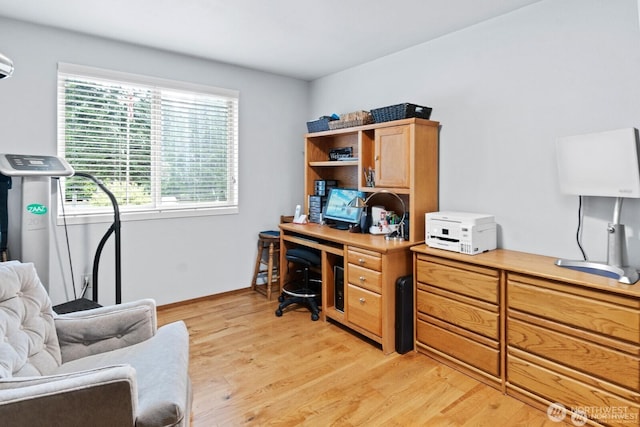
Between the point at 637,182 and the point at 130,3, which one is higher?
the point at 130,3

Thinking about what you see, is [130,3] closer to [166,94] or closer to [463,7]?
[166,94]

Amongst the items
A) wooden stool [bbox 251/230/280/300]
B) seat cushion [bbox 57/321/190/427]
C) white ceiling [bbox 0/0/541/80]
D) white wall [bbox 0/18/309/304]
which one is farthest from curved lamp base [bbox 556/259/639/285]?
white wall [bbox 0/18/309/304]

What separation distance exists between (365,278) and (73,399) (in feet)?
6.81

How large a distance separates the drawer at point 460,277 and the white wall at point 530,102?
536 millimetres

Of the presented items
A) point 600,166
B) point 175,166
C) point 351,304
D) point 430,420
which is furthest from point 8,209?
point 600,166

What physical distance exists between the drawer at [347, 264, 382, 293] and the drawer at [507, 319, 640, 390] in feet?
3.03

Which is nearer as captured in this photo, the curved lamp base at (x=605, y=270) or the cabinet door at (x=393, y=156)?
the curved lamp base at (x=605, y=270)

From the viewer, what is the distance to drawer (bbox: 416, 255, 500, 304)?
2283mm

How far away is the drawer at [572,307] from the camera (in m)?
1.76

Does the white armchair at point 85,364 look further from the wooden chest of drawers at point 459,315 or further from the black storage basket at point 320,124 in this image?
the black storage basket at point 320,124

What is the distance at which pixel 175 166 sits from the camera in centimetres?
367

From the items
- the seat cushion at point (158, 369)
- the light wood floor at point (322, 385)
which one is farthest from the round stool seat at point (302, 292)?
the seat cushion at point (158, 369)

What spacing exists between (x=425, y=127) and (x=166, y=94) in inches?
96.9

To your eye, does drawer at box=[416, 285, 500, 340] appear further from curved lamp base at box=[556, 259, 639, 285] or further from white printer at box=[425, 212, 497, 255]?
curved lamp base at box=[556, 259, 639, 285]
